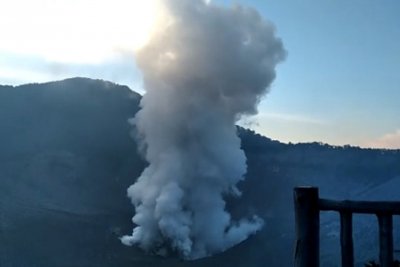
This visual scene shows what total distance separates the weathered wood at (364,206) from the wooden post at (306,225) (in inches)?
4.4

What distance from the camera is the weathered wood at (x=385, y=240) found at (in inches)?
190

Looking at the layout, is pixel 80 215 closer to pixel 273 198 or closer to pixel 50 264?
pixel 50 264

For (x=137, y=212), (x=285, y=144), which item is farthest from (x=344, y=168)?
(x=137, y=212)

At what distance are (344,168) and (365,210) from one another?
71.9 meters

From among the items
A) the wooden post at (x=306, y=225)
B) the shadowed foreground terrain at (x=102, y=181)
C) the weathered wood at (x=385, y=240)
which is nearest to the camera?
the weathered wood at (x=385, y=240)

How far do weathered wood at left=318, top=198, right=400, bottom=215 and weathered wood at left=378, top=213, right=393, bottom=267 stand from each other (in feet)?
0.16

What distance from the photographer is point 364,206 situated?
498 cm

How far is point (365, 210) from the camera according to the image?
196 inches

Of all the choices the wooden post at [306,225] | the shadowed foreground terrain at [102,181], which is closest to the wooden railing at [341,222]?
the wooden post at [306,225]

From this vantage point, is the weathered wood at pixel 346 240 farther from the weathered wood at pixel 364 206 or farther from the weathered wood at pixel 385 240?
the weathered wood at pixel 385 240

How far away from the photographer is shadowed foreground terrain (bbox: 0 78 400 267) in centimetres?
4525

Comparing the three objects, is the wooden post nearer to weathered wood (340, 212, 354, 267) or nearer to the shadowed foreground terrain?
weathered wood (340, 212, 354, 267)

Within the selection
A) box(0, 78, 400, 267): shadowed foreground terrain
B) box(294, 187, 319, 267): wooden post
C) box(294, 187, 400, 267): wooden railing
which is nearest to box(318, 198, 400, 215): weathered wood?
box(294, 187, 400, 267): wooden railing

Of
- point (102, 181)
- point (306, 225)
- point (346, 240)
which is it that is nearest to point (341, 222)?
point (346, 240)
